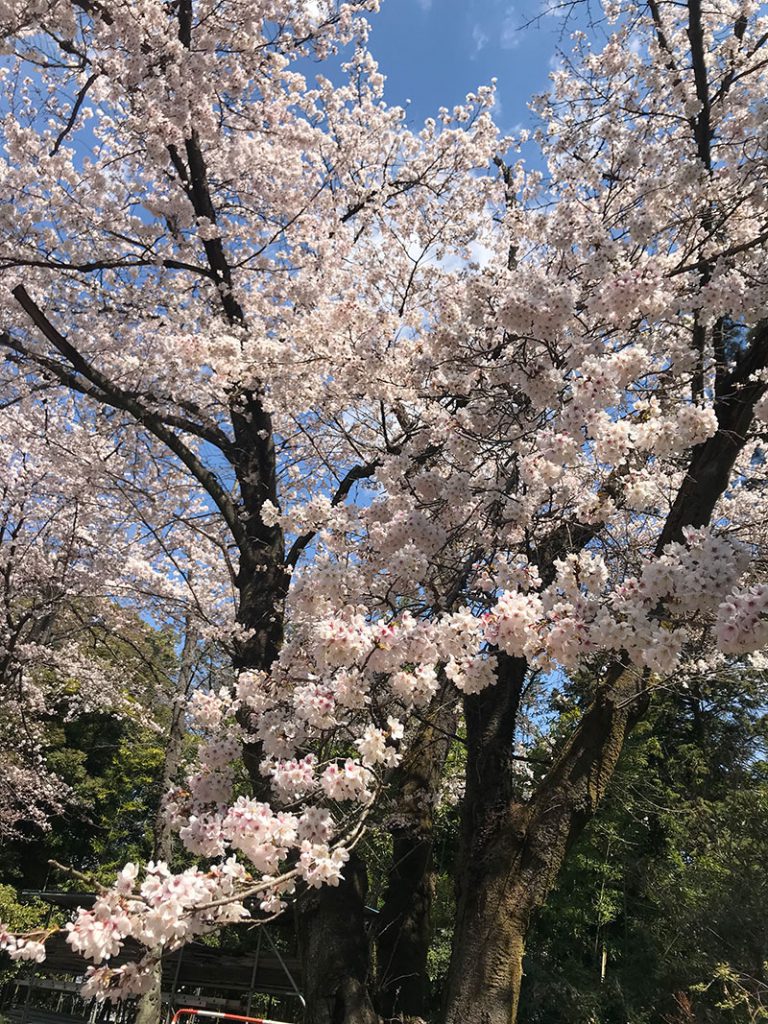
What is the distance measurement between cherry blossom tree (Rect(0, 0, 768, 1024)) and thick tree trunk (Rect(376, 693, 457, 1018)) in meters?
0.03

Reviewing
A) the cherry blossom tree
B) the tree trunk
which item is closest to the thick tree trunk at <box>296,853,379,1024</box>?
the cherry blossom tree

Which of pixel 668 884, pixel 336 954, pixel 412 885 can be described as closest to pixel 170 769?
pixel 668 884

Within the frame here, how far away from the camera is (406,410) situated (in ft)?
17.3

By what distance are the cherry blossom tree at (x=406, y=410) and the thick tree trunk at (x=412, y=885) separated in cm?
3

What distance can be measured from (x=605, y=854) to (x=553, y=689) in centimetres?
521

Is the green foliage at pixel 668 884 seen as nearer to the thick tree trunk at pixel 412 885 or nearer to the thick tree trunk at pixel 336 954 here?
the thick tree trunk at pixel 412 885

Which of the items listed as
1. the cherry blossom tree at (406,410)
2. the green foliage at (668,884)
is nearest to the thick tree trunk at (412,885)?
the cherry blossom tree at (406,410)

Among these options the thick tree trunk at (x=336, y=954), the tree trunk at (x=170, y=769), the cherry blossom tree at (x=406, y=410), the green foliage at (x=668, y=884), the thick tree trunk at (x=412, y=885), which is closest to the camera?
the cherry blossom tree at (x=406, y=410)

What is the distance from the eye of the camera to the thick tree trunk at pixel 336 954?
368 cm

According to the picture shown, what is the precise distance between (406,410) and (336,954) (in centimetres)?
340

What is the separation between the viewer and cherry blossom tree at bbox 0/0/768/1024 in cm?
278

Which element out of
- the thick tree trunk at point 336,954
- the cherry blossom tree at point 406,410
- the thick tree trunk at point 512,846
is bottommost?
the thick tree trunk at point 336,954

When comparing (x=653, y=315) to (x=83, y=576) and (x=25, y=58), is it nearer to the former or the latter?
(x=25, y=58)

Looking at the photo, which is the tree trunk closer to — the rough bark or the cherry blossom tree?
the cherry blossom tree
